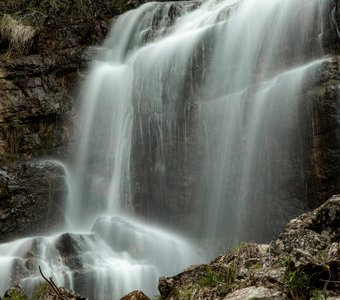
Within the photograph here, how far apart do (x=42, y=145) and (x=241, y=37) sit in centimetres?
630

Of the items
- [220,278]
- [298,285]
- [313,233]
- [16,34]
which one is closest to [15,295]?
[220,278]

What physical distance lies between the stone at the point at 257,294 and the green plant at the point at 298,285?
0.09 metres

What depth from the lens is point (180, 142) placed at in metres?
12.6

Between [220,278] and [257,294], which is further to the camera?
[220,278]

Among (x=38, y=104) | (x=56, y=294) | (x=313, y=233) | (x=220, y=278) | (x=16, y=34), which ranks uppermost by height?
(x=16, y=34)

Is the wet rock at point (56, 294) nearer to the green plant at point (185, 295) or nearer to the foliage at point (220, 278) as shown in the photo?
the green plant at point (185, 295)

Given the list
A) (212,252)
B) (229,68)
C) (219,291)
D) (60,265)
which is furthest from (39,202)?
(219,291)

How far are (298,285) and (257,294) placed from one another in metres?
0.33

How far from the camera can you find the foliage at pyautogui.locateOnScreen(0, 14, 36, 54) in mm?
15664

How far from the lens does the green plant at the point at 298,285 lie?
3900mm

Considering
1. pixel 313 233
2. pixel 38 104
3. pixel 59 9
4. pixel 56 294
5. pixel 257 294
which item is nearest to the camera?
pixel 257 294

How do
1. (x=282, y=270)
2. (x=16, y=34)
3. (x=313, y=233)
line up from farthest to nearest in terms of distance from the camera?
(x=16, y=34)
(x=313, y=233)
(x=282, y=270)

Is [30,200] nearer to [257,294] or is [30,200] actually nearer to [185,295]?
[185,295]

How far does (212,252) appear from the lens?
1113 centimetres
